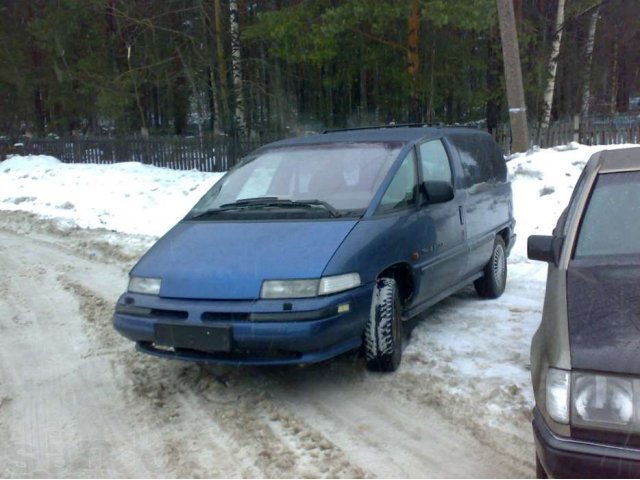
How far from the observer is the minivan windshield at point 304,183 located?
508cm

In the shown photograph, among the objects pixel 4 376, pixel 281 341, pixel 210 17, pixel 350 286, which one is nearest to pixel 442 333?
pixel 350 286

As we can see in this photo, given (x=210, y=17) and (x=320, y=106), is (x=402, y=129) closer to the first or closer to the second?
(x=210, y=17)

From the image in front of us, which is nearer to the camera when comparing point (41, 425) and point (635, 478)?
point (635, 478)

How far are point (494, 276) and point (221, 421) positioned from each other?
3523mm

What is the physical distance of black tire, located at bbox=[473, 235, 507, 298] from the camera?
21.9 ft

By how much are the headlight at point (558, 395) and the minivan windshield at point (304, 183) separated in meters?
2.36

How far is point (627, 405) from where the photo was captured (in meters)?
2.56

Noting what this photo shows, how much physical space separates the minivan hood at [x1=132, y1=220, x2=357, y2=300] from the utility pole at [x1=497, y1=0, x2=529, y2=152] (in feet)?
31.0

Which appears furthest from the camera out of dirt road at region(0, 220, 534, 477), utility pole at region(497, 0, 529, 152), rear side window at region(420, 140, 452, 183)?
utility pole at region(497, 0, 529, 152)

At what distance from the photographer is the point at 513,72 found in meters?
13.0

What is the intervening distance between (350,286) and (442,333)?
5.08ft

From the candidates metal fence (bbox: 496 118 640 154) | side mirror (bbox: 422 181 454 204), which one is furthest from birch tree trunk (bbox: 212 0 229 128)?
side mirror (bbox: 422 181 454 204)

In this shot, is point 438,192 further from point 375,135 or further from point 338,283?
point 338,283

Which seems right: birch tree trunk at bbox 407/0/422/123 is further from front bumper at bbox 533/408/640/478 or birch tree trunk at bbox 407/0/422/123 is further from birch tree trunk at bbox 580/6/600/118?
front bumper at bbox 533/408/640/478
